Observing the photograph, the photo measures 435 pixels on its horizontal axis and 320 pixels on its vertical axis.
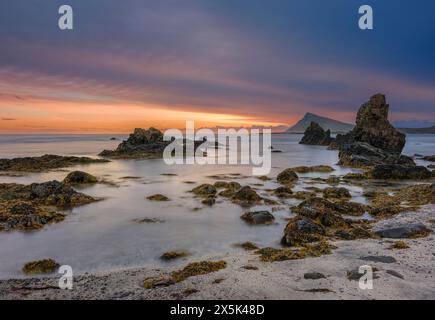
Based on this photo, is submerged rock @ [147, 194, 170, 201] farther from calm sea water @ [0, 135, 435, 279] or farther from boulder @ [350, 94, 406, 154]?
boulder @ [350, 94, 406, 154]

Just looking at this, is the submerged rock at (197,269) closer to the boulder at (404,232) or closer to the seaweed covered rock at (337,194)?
the boulder at (404,232)

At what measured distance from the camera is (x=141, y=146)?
66500 millimetres

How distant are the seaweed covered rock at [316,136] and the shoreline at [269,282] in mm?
111180

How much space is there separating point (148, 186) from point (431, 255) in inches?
859

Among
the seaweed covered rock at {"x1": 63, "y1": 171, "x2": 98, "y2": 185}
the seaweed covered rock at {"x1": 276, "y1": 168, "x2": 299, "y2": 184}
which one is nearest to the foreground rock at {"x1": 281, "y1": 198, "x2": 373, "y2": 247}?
the seaweed covered rock at {"x1": 276, "y1": 168, "x2": 299, "y2": 184}

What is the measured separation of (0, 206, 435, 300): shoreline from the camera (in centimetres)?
829

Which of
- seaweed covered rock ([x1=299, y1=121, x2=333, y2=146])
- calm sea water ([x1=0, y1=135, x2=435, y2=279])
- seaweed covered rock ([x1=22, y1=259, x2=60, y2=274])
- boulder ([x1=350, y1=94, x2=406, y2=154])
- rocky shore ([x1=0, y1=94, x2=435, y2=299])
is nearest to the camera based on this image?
rocky shore ([x1=0, y1=94, x2=435, y2=299])

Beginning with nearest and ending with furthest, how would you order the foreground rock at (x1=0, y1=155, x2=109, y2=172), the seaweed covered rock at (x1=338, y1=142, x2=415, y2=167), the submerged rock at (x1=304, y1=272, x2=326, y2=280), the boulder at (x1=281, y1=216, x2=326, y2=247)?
the submerged rock at (x1=304, y1=272, x2=326, y2=280)
the boulder at (x1=281, y1=216, x2=326, y2=247)
the foreground rock at (x1=0, y1=155, x2=109, y2=172)
the seaweed covered rock at (x1=338, y1=142, x2=415, y2=167)

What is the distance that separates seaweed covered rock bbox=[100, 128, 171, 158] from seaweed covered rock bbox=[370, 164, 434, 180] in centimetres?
3868

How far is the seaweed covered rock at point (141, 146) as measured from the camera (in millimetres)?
62294

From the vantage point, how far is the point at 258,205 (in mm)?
20469

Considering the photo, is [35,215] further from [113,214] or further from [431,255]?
[431,255]

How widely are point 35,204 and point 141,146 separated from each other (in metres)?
47.1
